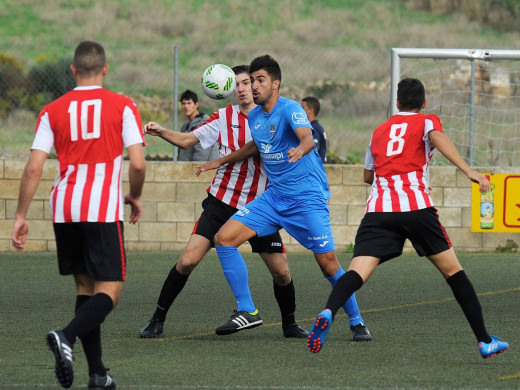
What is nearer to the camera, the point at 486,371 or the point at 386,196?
the point at 486,371

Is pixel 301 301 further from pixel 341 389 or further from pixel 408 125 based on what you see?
pixel 341 389

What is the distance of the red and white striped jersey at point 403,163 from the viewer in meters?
7.11

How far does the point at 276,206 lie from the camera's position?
25.8 ft

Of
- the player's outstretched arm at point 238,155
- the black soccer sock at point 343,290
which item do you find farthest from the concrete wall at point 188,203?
the black soccer sock at point 343,290

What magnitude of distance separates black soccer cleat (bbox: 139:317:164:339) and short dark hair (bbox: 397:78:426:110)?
2.42 metres

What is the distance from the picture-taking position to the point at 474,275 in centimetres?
1238

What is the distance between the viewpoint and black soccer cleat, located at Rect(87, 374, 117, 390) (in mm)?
5820

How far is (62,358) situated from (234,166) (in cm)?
325

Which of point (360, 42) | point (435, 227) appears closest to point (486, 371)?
point (435, 227)

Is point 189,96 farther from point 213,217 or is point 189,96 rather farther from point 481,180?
point 481,180

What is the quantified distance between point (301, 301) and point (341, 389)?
426 centimetres

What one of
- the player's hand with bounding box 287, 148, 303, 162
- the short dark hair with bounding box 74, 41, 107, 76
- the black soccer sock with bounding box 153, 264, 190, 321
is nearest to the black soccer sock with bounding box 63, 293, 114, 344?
the short dark hair with bounding box 74, 41, 107, 76

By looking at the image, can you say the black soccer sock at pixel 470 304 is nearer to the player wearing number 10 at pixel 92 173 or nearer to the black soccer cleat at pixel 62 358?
the player wearing number 10 at pixel 92 173

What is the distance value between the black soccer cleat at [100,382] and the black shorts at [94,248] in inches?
20.6
